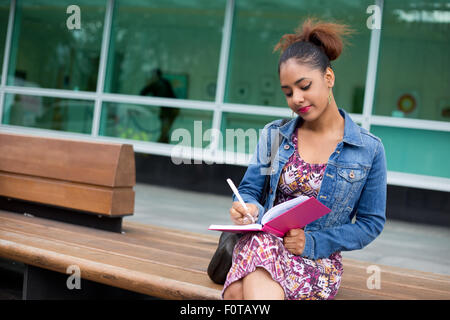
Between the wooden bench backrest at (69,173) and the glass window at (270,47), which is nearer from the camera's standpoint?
the wooden bench backrest at (69,173)

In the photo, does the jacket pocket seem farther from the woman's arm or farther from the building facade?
the building facade

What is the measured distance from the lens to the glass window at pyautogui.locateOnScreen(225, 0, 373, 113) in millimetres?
9055

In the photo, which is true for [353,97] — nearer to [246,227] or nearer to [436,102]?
[436,102]

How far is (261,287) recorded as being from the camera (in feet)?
6.53

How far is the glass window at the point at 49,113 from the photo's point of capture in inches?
376

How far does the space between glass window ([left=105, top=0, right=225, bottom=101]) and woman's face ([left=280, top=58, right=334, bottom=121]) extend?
23.5ft

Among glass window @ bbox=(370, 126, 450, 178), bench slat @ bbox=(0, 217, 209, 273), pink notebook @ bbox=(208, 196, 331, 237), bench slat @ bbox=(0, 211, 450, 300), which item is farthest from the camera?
glass window @ bbox=(370, 126, 450, 178)

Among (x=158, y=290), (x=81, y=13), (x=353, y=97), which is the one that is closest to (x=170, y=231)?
(x=158, y=290)

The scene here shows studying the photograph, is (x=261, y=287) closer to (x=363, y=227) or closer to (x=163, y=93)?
(x=363, y=227)

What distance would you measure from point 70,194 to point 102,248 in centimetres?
79
